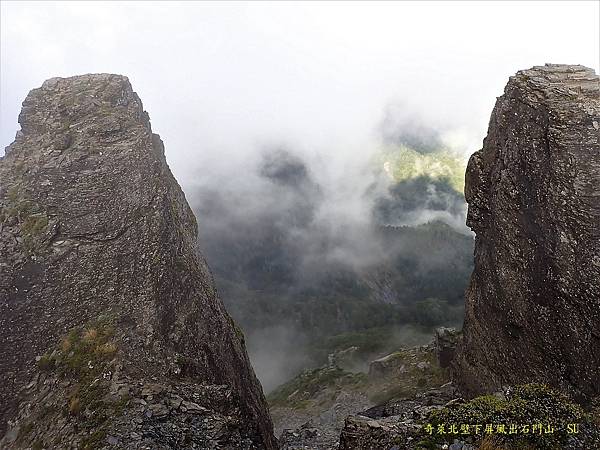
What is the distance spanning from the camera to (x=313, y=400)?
344ft

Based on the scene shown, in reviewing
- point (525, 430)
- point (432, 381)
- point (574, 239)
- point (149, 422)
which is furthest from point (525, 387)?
point (432, 381)

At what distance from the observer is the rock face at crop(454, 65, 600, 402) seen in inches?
1099

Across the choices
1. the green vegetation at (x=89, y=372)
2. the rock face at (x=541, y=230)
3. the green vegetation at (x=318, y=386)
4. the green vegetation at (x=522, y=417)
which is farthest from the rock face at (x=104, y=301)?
the green vegetation at (x=318, y=386)

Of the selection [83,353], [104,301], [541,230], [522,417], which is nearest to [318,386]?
[104,301]

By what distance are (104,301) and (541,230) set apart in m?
28.3

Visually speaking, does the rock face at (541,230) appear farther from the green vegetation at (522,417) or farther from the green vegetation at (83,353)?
the green vegetation at (83,353)

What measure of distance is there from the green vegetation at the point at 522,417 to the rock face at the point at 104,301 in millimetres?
12132

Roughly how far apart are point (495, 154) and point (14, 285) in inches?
1368

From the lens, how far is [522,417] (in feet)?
65.2

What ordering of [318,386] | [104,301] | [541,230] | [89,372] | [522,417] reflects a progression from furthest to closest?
[318,386] < [541,230] < [104,301] < [89,372] < [522,417]

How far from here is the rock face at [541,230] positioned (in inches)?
1099

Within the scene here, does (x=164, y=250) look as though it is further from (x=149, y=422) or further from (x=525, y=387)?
(x=525, y=387)

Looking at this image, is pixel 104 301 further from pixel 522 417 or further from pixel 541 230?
pixel 541 230

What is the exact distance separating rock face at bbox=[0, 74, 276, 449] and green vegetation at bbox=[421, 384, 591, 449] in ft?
39.8
